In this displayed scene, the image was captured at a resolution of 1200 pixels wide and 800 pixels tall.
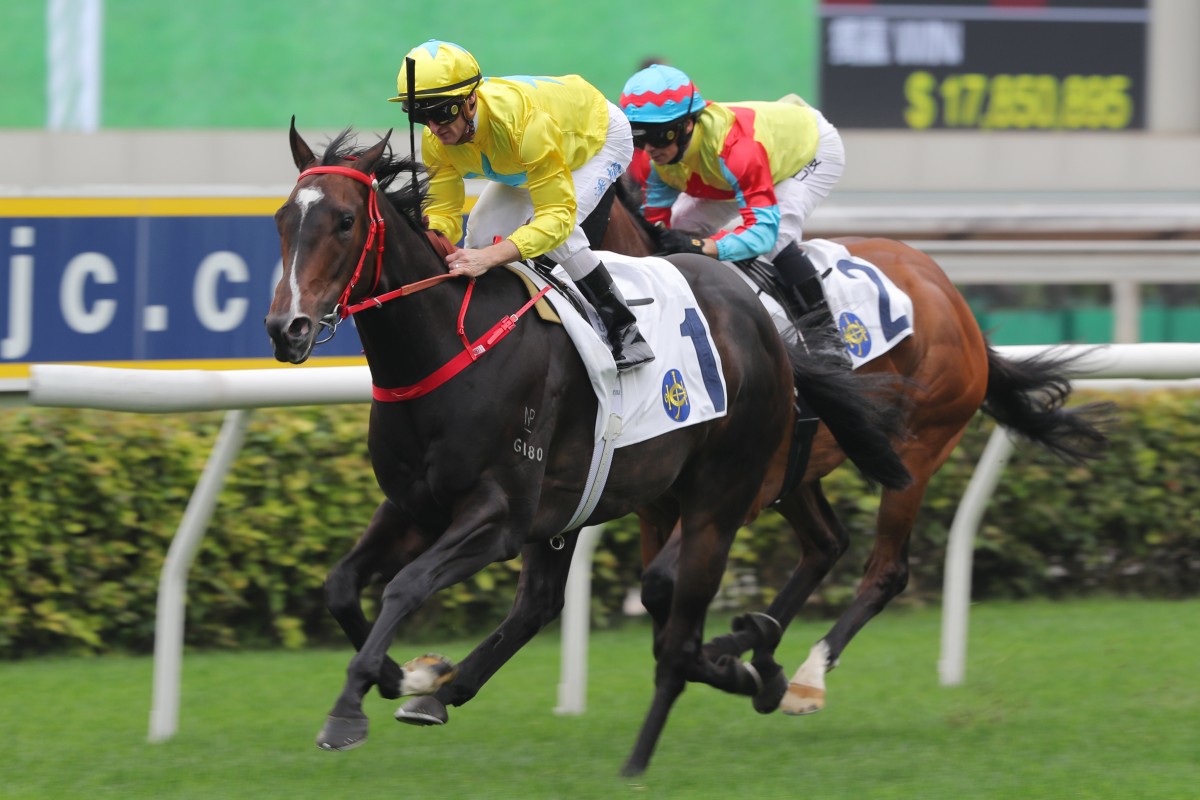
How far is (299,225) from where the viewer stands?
339 centimetres

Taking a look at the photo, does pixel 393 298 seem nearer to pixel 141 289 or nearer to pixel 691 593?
pixel 691 593

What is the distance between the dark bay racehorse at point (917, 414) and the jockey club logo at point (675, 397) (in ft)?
2.45

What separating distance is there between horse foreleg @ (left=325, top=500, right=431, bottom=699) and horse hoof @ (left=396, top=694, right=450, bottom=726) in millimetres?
173

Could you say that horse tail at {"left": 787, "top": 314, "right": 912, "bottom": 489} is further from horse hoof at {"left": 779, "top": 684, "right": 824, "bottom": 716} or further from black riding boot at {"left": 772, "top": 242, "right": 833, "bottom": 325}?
horse hoof at {"left": 779, "top": 684, "right": 824, "bottom": 716}

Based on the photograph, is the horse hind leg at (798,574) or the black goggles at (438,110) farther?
the horse hind leg at (798,574)

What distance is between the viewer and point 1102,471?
635cm

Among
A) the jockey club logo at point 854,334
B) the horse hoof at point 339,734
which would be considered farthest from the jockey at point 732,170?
the horse hoof at point 339,734

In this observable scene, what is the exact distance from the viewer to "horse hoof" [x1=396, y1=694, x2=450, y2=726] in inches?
146

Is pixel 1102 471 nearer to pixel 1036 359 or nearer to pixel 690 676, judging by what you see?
pixel 1036 359

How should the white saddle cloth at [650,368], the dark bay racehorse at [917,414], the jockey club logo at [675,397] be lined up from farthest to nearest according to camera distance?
the dark bay racehorse at [917,414]
the jockey club logo at [675,397]
the white saddle cloth at [650,368]

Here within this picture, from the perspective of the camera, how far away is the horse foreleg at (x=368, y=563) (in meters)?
3.77

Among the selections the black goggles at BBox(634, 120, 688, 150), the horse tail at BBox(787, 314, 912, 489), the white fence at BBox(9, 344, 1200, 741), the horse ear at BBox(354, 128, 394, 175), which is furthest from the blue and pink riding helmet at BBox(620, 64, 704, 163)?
the horse ear at BBox(354, 128, 394, 175)

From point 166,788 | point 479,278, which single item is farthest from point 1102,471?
point 166,788

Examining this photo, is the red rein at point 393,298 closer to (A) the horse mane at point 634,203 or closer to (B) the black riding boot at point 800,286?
(A) the horse mane at point 634,203
